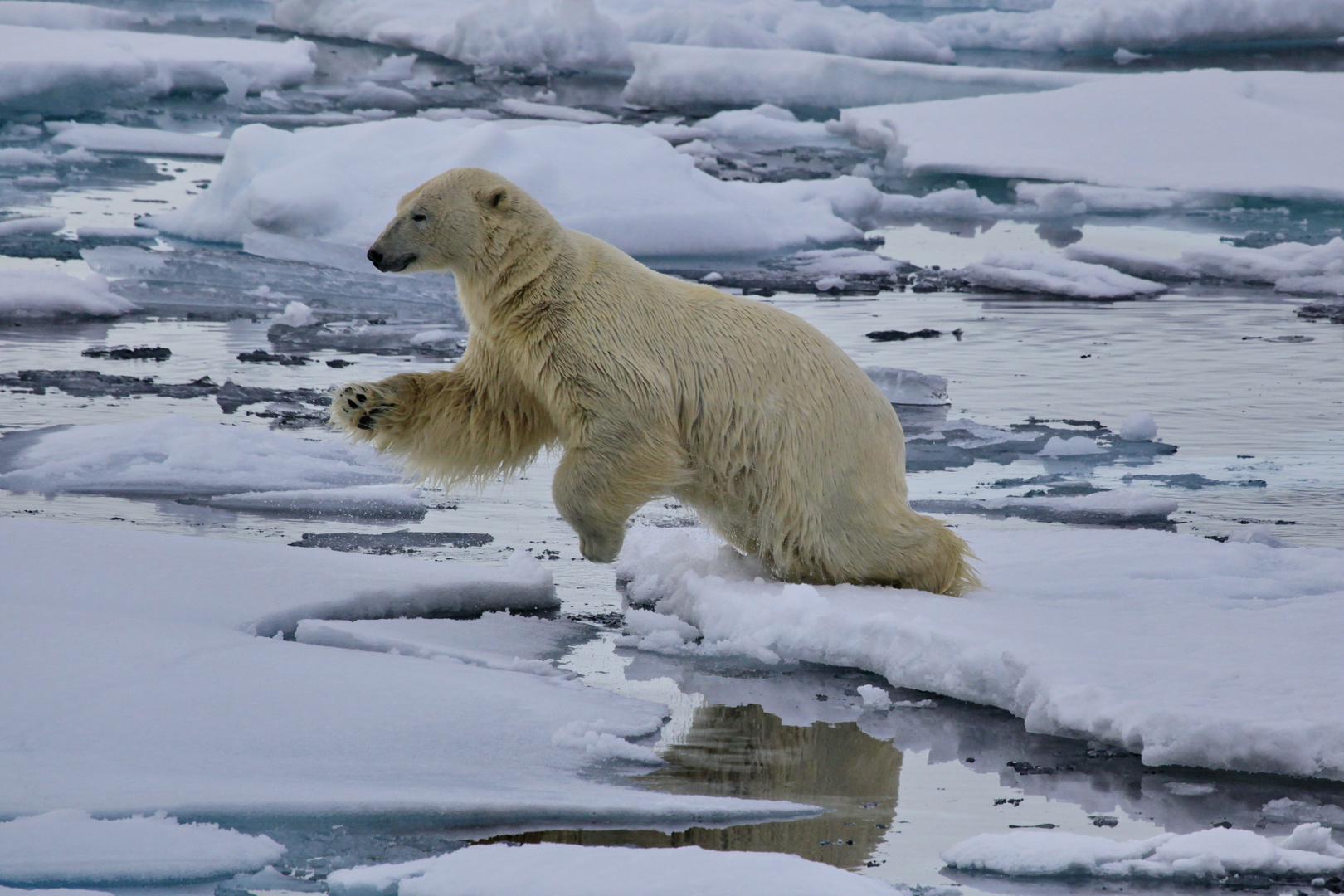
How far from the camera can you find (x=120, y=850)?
260 cm

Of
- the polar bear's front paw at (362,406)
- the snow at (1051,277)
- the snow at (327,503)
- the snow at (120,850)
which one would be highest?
the snow at (1051,277)

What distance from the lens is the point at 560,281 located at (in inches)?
172

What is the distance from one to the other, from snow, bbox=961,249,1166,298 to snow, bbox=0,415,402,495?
19.0ft

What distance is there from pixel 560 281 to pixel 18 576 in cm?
163

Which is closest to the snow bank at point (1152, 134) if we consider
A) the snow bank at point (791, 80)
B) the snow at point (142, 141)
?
the snow bank at point (791, 80)

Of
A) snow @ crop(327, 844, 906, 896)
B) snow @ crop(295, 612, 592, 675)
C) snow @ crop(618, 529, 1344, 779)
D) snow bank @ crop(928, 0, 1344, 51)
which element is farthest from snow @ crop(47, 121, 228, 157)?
snow bank @ crop(928, 0, 1344, 51)

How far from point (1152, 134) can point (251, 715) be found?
13417 mm

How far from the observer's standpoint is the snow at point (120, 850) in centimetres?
255

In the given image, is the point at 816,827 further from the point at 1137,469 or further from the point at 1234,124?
the point at 1234,124

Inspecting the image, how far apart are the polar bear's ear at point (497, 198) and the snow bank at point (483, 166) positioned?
20.6ft

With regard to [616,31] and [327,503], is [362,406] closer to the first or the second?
[327,503]

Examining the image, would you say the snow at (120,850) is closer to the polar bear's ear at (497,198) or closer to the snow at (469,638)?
the snow at (469,638)

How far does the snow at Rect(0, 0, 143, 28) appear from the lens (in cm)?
2350

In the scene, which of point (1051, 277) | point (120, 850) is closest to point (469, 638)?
point (120, 850)
